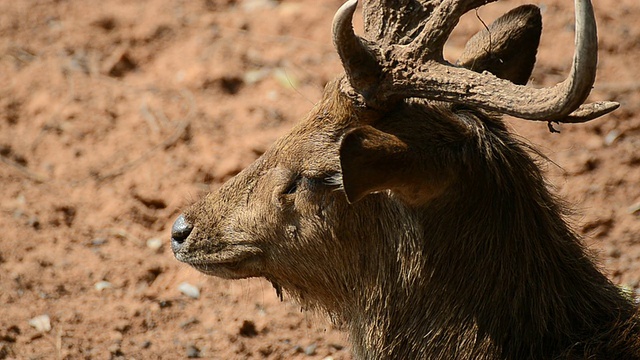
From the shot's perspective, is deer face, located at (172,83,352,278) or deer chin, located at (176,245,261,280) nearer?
deer face, located at (172,83,352,278)

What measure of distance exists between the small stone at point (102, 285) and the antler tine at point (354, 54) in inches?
116

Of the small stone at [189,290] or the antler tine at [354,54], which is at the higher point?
the antler tine at [354,54]

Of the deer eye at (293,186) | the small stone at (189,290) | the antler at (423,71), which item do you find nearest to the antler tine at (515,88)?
the antler at (423,71)

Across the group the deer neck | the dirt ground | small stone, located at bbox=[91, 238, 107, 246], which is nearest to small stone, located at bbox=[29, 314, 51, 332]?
the dirt ground

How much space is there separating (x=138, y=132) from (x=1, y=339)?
2775mm

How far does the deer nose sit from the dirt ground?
3.38ft

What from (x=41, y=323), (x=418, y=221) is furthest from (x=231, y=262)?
(x=41, y=323)

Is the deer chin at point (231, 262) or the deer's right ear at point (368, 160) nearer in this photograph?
the deer's right ear at point (368, 160)

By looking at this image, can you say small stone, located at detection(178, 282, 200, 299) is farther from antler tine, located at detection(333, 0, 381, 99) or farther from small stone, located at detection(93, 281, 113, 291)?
antler tine, located at detection(333, 0, 381, 99)

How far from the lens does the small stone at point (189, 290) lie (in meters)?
6.33

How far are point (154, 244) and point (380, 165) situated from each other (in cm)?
345

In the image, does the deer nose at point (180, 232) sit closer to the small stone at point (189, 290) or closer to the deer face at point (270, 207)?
the deer face at point (270, 207)

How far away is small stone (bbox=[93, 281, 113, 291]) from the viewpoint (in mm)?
6406

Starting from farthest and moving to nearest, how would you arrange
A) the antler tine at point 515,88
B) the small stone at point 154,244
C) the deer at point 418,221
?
the small stone at point 154,244 → the deer at point 418,221 → the antler tine at point 515,88
